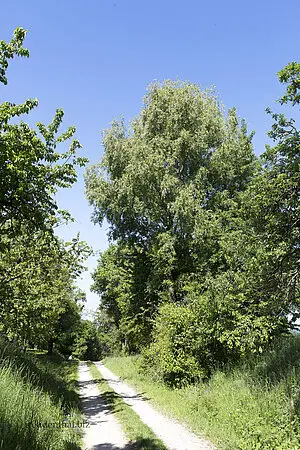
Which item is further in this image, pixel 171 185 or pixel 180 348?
pixel 171 185

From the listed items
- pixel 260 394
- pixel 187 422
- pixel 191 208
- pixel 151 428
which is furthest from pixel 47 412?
pixel 191 208

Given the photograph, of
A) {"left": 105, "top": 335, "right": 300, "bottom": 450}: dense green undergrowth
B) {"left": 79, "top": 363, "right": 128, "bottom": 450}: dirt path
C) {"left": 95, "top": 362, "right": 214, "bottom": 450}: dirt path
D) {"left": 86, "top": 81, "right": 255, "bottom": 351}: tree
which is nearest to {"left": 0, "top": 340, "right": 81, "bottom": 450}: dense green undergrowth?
{"left": 79, "top": 363, "right": 128, "bottom": 450}: dirt path

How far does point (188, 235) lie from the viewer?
1800 centimetres

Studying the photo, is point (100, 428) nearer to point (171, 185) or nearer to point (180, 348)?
point (180, 348)

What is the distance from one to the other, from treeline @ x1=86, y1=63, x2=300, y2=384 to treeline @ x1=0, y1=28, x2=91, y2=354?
4796 millimetres

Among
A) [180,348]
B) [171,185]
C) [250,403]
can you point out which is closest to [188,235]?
[171,185]

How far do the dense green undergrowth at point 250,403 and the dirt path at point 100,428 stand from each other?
1.86 metres

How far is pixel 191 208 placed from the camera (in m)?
16.5

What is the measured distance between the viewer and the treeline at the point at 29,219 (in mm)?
7410

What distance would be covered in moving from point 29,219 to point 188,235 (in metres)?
11.0

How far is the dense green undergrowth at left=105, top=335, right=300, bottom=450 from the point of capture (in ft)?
22.1

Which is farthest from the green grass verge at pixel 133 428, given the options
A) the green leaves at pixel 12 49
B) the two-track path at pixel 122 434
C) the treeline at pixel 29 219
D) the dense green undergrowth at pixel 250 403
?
the green leaves at pixel 12 49

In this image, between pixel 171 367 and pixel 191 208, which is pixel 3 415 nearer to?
pixel 171 367

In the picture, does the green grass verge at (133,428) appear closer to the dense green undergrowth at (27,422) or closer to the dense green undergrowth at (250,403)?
the dense green undergrowth at (250,403)
